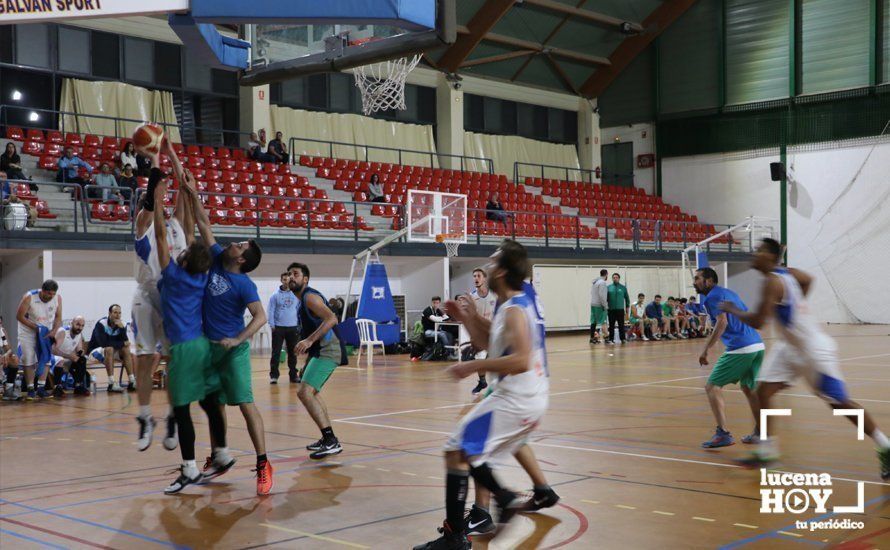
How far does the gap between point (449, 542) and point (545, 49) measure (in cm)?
2986

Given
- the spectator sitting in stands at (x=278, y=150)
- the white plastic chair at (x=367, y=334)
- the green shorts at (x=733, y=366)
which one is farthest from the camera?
the spectator sitting in stands at (x=278, y=150)

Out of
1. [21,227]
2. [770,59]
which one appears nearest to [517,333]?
[21,227]

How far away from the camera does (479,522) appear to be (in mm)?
5688

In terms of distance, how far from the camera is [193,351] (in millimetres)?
6824

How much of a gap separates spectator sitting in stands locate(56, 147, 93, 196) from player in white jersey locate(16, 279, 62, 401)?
→ 22.0 feet

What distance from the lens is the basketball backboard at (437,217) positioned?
71.7ft

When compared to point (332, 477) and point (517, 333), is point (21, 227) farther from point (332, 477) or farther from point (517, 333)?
point (517, 333)

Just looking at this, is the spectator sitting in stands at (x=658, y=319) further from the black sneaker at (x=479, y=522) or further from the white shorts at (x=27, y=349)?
the black sneaker at (x=479, y=522)

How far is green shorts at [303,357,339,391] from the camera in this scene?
327 inches

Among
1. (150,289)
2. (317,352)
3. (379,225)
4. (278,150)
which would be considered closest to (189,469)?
(150,289)

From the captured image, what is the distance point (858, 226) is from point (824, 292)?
97.2 inches

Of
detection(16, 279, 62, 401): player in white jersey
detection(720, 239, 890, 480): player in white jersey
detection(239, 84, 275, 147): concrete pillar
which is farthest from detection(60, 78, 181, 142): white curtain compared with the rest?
detection(720, 239, 890, 480): player in white jersey

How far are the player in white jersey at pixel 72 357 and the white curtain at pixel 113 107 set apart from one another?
36.2 feet

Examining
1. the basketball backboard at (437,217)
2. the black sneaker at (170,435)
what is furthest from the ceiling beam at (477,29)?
the black sneaker at (170,435)
